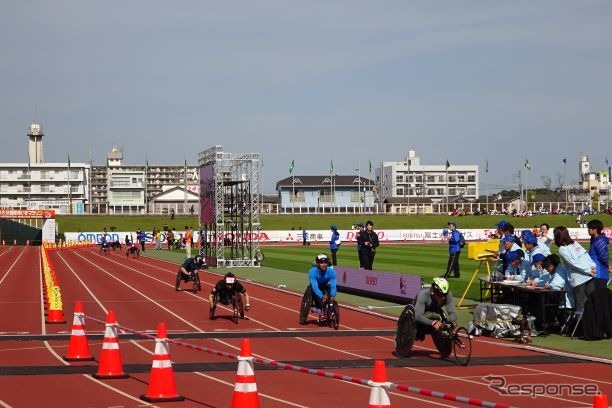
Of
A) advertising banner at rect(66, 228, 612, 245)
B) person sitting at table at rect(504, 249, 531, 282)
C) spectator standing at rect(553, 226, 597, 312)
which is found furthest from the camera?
advertising banner at rect(66, 228, 612, 245)

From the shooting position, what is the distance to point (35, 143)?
626ft

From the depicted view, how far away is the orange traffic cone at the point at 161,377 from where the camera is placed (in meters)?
11.2

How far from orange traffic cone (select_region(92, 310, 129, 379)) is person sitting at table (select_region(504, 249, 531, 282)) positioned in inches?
363

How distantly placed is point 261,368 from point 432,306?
2871 millimetres

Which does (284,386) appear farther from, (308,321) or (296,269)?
(296,269)

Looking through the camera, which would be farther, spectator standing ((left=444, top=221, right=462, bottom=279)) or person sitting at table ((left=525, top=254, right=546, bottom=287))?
spectator standing ((left=444, top=221, right=462, bottom=279))

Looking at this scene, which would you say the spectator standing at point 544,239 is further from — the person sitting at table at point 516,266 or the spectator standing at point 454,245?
the spectator standing at point 454,245

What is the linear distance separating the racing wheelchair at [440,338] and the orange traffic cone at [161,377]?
4.78 meters

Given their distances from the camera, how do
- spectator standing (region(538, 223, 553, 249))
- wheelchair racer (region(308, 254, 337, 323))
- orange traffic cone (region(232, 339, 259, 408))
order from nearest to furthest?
orange traffic cone (region(232, 339, 259, 408))
wheelchair racer (region(308, 254, 337, 323))
spectator standing (region(538, 223, 553, 249))

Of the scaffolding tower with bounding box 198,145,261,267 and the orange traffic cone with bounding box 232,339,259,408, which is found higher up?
the scaffolding tower with bounding box 198,145,261,267

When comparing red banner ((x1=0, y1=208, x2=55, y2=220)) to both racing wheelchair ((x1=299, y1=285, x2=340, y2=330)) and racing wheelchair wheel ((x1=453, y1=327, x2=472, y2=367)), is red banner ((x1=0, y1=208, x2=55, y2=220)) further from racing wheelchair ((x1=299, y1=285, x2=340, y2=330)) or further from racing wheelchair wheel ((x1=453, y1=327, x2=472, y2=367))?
racing wheelchair wheel ((x1=453, y1=327, x2=472, y2=367))

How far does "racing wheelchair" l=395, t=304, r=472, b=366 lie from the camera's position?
14.7 meters

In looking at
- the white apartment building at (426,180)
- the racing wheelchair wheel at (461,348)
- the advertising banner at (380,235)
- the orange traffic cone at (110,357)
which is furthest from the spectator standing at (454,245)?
the white apartment building at (426,180)

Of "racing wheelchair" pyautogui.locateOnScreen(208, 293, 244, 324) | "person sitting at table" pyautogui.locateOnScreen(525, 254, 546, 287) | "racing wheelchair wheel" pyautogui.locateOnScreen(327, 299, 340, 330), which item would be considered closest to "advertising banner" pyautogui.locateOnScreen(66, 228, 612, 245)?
"racing wheelchair" pyautogui.locateOnScreen(208, 293, 244, 324)
